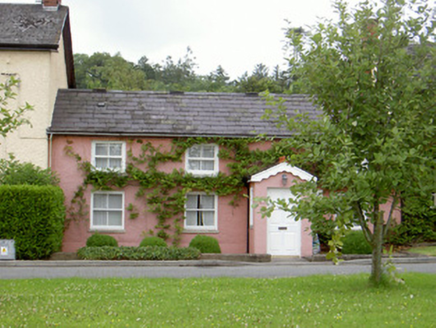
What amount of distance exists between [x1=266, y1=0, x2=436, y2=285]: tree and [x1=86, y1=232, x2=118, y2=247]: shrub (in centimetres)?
1098

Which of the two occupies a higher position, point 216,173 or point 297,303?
point 216,173

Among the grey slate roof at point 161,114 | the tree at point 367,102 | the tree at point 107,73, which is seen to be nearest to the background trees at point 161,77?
the tree at point 107,73

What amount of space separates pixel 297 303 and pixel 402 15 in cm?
586

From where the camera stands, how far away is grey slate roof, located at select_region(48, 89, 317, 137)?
22734mm

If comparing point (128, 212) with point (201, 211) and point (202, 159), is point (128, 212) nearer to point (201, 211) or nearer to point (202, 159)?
point (201, 211)

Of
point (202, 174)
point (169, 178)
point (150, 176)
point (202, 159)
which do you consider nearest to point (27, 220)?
point (150, 176)

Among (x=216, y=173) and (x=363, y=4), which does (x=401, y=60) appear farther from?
(x=216, y=173)

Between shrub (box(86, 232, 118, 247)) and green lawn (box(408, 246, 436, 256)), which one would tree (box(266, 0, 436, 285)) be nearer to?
green lawn (box(408, 246, 436, 256))

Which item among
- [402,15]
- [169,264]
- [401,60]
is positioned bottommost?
[169,264]

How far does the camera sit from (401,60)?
448 inches

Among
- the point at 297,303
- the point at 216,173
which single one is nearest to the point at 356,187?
the point at 297,303

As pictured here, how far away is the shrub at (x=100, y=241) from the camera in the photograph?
2106 centimetres

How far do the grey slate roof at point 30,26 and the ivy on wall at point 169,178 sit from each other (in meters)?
3.99

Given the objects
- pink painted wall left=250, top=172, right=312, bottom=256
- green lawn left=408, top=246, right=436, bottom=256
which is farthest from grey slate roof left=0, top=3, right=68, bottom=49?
green lawn left=408, top=246, right=436, bottom=256
